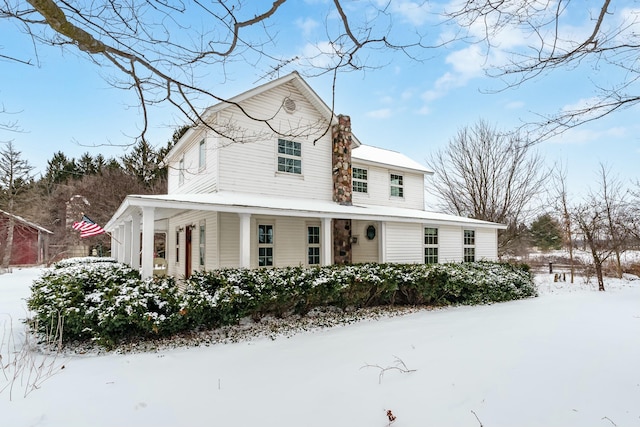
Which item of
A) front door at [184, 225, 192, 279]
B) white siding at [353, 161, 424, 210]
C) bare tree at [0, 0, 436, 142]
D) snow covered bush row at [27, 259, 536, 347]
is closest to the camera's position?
bare tree at [0, 0, 436, 142]

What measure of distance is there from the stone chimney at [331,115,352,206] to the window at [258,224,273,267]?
2.78 m

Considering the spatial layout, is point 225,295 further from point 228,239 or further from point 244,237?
point 228,239

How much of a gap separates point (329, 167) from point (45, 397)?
9.77 meters

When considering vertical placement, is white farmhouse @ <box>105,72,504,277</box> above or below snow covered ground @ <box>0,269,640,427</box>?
above

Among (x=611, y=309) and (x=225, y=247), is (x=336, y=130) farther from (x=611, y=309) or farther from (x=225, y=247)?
(x=611, y=309)

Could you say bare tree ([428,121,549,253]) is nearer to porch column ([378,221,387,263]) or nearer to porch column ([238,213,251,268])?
porch column ([378,221,387,263])

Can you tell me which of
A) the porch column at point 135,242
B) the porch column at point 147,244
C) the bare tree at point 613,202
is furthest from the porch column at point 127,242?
the bare tree at point 613,202

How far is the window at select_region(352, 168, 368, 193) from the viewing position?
13859 millimetres

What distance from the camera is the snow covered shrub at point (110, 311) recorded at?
5.36 metres

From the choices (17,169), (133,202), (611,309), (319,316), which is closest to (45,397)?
(133,202)

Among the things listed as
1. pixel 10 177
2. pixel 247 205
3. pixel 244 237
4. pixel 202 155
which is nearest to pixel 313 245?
pixel 244 237

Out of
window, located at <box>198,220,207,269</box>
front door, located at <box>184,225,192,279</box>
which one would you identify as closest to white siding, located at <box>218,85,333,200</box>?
window, located at <box>198,220,207,269</box>

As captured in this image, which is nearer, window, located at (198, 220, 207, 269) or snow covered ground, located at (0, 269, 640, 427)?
snow covered ground, located at (0, 269, 640, 427)

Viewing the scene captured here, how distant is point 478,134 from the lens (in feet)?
69.0
